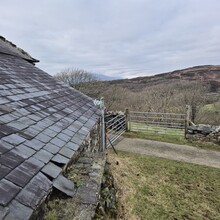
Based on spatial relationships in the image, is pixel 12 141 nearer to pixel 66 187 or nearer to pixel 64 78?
pixel 66 187

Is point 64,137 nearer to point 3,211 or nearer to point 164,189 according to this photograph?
point 3,211

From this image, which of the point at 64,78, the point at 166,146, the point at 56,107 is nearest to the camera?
the point at 56,107

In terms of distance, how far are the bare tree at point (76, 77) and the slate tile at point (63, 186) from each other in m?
20.0

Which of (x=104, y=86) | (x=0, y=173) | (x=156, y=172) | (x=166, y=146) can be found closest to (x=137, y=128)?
(x=166, y=146)

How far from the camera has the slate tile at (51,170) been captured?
2.10 metres

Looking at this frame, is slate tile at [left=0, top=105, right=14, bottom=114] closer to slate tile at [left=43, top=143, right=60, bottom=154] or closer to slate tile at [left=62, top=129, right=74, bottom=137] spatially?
slate tile at [left=43, top=143, right=60, bottom=154]

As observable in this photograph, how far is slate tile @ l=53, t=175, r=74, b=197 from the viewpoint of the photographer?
2169 mm

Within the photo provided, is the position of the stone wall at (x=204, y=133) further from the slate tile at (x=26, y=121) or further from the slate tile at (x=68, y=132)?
the slate tile at (x=26, y=121)

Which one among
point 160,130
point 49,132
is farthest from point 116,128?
point 49,132

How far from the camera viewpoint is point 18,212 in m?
1.43

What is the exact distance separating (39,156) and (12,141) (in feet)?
1.13

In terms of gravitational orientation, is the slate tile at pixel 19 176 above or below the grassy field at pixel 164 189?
above

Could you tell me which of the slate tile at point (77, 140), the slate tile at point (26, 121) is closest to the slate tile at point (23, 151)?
the slate tile at point (26, 121)

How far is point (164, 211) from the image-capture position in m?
4.48
